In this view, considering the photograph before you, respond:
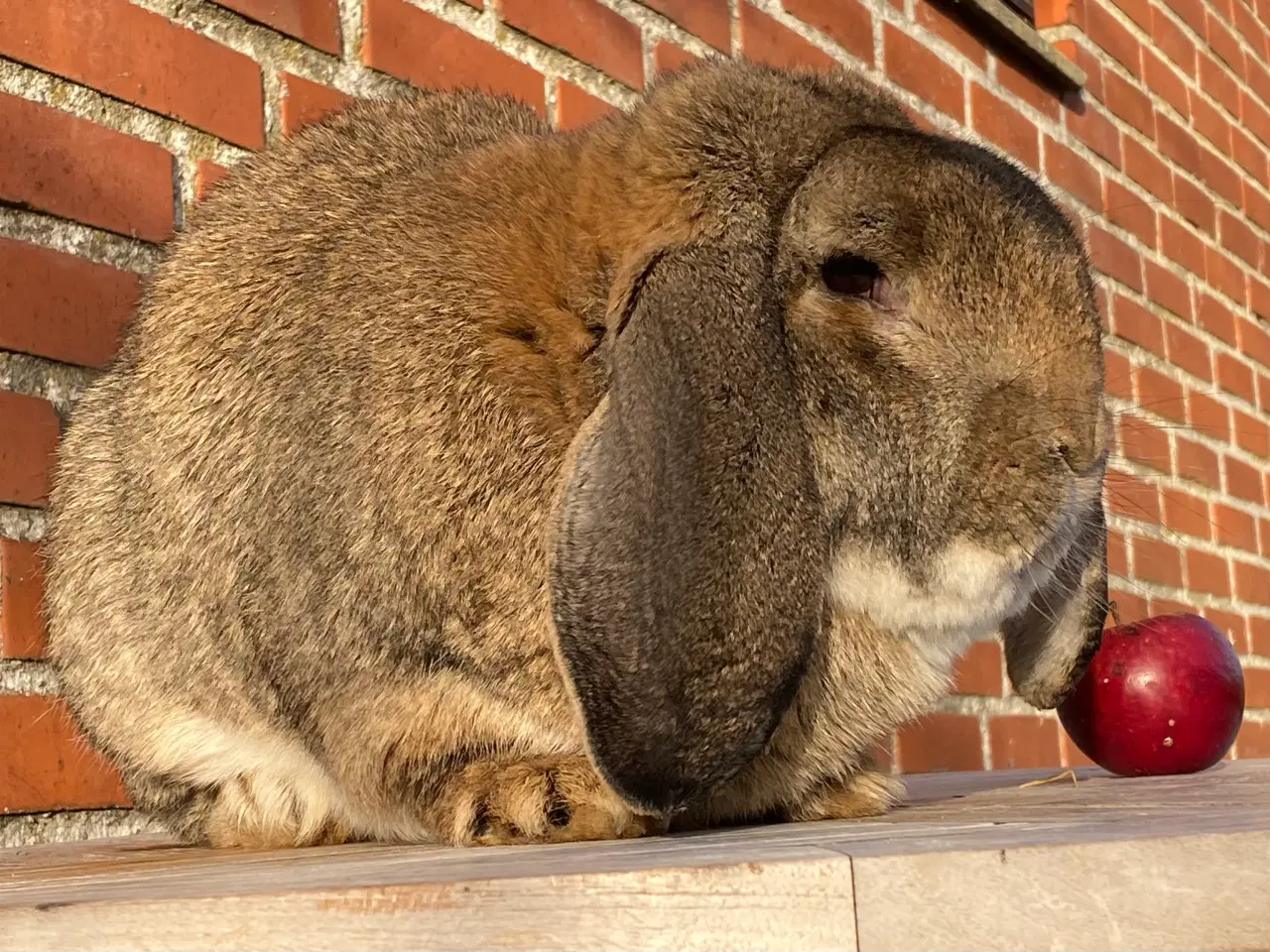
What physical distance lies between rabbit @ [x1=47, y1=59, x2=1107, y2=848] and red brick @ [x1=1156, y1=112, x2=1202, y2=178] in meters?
3.52

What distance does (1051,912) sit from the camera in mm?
1056

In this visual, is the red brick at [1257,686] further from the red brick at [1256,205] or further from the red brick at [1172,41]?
the red brick at [1172,41]

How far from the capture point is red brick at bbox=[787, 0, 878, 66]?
12.2 ft

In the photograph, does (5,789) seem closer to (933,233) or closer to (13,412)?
(13,412)

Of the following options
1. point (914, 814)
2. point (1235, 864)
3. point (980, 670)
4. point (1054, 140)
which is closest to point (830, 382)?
point (914, 814)

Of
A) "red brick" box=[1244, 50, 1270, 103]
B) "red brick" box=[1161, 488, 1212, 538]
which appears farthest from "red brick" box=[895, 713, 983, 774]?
"red brick" box=[1244, 50, 1270, 103]

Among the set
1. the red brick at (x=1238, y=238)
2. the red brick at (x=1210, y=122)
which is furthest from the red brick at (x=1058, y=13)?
the red brick at (x=1238, y=238)

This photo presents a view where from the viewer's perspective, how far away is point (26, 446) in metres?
2.22

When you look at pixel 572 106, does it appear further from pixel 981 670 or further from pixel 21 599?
pixel 981 670

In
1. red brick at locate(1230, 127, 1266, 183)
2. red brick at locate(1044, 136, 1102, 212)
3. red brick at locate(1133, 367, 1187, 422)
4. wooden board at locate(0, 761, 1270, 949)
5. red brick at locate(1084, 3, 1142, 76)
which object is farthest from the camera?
red brick at locate(1230, 127, 1266, 183)

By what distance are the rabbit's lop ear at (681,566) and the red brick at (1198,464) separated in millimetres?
3524

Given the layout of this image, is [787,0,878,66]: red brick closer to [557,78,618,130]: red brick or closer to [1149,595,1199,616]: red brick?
[557,78,618,130]: red brick

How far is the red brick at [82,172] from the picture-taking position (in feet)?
7.19

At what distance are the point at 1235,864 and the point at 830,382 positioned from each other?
0.78m
